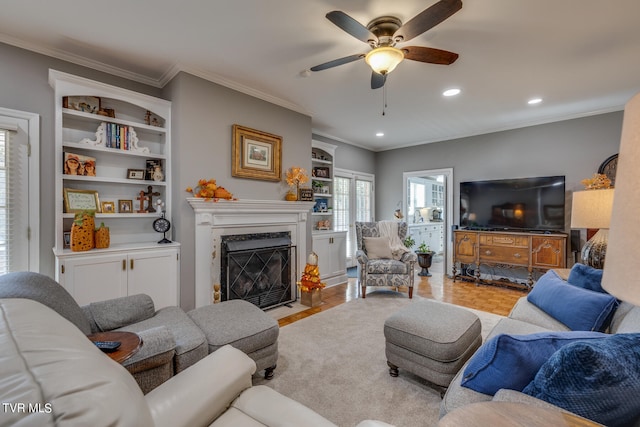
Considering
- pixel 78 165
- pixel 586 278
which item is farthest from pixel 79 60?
pixel 586 278

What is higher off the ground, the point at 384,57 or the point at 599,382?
the point at 384,57

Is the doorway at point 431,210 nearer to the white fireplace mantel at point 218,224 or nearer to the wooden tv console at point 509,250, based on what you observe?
the wooden tv console at point 509,250

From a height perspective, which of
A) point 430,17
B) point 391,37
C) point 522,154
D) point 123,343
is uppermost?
point 391,37

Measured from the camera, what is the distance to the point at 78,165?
8.77 feet

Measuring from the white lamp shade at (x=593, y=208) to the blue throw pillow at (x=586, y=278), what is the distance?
1.64 feet

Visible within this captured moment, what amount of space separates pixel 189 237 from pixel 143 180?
0.78 metres

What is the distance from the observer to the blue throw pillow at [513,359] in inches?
43.2

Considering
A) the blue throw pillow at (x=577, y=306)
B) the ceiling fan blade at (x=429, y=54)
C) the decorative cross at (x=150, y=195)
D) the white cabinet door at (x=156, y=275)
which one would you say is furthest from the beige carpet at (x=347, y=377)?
the ceiling fan blade at (x=429, y=54)

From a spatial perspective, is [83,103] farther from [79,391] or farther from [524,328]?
[524,328]

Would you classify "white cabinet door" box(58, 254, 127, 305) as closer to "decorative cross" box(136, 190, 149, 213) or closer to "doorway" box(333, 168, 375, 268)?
"decorative cross" box(136, 190, 149, 213)

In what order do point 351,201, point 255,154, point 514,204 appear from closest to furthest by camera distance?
1. point 255,154
2. point 514,204
3. point 351,201

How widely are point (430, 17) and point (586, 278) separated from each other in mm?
2144

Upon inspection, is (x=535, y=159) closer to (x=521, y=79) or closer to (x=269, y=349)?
(x=521, y=79)

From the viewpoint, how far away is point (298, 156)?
411cm
